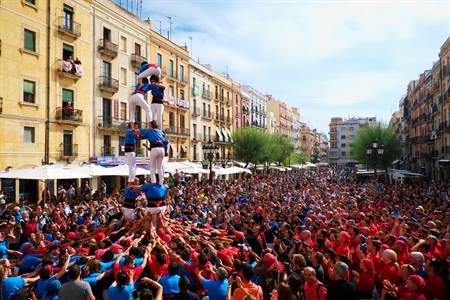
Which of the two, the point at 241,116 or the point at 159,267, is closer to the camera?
the point at 159,267

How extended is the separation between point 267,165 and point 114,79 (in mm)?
25317

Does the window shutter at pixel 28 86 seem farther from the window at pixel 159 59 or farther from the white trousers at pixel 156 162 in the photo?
the white trousers at pixel 156 162

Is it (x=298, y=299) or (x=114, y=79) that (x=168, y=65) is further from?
(x=298, y=299)

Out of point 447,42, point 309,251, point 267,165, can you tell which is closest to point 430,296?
point 309,251

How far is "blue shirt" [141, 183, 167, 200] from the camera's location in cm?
1070

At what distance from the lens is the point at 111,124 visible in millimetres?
29672

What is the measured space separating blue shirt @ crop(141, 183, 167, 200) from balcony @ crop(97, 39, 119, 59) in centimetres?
2037

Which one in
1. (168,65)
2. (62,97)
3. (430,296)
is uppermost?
(168,65)

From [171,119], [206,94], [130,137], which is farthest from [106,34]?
[130,137]

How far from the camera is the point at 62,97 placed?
25.3 metres

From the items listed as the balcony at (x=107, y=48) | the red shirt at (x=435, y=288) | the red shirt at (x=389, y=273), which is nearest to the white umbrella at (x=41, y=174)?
the red shirt at (x=389, y=273)

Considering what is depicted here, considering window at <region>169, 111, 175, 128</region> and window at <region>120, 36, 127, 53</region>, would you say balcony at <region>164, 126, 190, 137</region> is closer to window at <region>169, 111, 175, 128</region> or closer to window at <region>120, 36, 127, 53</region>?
window at <region>169, 111, 175, 128</region>

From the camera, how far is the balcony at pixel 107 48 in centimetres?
2853

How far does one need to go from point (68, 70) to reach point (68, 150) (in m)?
5.04
